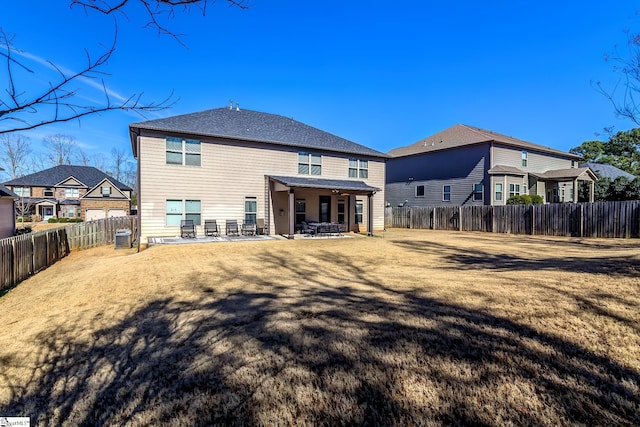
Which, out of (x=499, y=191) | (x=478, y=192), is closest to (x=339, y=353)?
(x=478, y=192)

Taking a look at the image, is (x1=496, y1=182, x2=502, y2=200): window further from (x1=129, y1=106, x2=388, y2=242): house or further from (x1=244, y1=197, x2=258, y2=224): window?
(x1=244, y1=197, x2=258, y2=224): window

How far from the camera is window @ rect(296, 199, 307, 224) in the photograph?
1814 cm

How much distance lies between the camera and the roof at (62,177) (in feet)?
131

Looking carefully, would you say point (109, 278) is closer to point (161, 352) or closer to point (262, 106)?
point (161, 352)

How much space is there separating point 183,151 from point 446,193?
20.5m

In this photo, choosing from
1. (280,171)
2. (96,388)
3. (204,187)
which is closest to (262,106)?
(280,171)

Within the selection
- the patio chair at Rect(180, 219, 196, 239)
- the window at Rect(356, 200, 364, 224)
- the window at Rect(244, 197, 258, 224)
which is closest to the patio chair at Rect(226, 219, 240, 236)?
the window at Rect(244, 197, 258, 224)

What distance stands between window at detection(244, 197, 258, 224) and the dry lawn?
10.4 metres

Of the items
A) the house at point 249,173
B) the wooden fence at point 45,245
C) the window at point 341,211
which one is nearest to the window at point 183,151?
the house at point 249,173

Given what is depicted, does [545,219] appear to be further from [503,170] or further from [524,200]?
[503,170]

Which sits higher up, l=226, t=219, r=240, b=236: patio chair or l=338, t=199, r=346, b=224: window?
l=338, t=199, r=346, b=224: window

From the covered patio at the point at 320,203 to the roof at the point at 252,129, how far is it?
7.16 ft

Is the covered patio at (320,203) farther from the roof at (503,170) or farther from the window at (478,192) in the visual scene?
the roof at (503,170)

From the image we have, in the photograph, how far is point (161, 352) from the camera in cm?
Answer: 361
